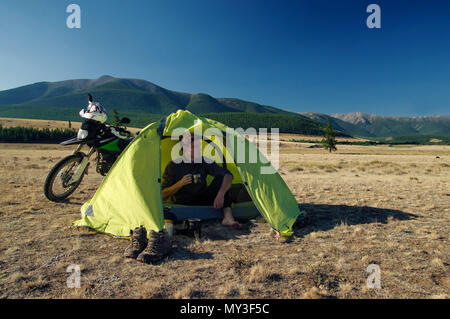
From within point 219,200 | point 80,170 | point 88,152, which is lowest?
point 219,200

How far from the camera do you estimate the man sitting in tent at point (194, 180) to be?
21.2 feet

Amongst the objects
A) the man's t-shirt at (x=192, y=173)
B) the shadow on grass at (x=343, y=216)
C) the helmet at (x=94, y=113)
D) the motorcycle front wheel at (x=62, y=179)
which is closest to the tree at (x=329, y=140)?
the shadow on grass at (x=343, y=216)

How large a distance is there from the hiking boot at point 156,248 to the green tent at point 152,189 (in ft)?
1.13

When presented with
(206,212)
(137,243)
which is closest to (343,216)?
(206,212)

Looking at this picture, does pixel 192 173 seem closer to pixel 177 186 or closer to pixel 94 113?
pixel 177 186

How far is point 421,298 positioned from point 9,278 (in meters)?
5.69

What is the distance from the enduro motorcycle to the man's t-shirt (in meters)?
2.00

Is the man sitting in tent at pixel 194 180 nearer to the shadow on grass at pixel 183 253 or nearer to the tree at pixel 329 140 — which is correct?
the shadow on grass at pixel 183 253

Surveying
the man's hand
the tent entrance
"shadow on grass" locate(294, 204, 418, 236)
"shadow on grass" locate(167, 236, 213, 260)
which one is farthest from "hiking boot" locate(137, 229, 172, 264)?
"shadow on grass" locate(294, 204, 418, 236)

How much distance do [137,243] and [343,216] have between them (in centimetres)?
546

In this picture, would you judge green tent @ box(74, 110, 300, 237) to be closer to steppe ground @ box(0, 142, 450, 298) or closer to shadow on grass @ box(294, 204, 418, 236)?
steppe ground @ box(0, 142, 450, 298)

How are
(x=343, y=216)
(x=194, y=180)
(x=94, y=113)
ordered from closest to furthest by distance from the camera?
(x=194, y=180), (x=343, y=216), (x=94, y=113)

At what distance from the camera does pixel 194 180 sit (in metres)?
6.56
